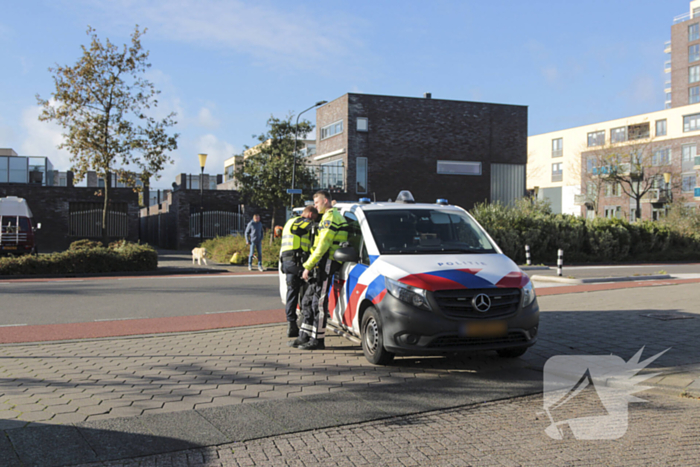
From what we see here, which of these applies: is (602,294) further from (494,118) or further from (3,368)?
(494,118)

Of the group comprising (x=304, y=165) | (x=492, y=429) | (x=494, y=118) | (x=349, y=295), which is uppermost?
(x=494, y=118)

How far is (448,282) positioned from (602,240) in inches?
954

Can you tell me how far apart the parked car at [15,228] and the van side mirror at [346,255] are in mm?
20949

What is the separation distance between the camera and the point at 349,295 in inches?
265

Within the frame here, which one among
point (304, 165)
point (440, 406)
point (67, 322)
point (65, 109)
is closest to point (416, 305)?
point (440, 406)

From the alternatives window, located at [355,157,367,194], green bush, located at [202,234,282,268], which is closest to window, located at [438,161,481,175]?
window, located at [355,157,367,194]

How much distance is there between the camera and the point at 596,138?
68125 mm

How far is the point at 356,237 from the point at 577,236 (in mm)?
22320

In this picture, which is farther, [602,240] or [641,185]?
[641,185]

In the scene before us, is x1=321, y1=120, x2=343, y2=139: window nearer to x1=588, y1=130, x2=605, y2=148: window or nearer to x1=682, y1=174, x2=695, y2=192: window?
x1=588, y1=130, x2=605, y2=148: window

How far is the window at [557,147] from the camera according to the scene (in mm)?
73312

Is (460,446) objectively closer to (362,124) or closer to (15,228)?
(15,228)

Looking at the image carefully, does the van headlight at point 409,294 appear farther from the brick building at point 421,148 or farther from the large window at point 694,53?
the large window at point 694,53

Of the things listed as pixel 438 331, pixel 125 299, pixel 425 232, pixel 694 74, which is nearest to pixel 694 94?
pixel 694 74
